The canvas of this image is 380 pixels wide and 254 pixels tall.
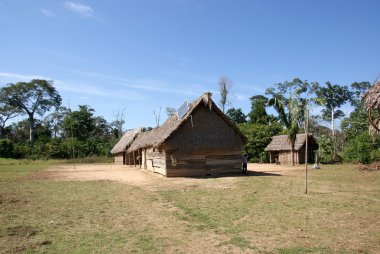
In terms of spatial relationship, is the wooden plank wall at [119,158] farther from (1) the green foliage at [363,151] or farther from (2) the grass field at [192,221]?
(2) the grass field at [192,221]

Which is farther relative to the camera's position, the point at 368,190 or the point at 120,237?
the point at 368,190

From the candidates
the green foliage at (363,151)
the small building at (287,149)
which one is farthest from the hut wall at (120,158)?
the green foliage at (363,151)

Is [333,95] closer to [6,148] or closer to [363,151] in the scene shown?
[363,151]

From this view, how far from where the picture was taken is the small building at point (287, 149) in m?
34.0

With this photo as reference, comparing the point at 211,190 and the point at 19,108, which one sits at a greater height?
the point at 19,108

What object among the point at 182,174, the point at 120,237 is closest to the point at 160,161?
the point at 182,174

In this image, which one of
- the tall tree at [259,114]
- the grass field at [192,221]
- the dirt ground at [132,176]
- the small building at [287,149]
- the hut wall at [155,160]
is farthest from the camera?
the tall tree at [259,114]

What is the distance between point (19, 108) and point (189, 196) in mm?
54382

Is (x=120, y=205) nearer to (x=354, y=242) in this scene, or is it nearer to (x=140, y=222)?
(x=140, y=222)

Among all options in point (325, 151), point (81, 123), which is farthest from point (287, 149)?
point (81, 123)

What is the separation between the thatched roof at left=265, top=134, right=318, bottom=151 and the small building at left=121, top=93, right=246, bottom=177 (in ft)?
47.9

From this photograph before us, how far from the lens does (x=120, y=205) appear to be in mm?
10805

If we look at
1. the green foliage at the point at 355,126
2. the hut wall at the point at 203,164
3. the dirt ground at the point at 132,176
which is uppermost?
the green foliage at the point at 355,126

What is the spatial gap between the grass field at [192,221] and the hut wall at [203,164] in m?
5.82
